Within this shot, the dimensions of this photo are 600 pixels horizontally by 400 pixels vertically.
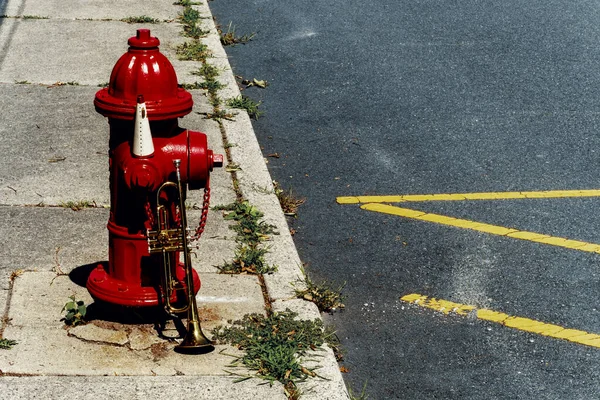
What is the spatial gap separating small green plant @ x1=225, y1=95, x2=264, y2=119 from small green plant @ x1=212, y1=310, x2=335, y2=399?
2962 millimetres

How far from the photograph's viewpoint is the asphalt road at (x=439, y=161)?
4.17 metres

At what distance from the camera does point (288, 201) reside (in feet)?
18.1

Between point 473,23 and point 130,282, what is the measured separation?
646cm

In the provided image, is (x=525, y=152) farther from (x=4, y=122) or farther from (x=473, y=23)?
(x=4, y=122)

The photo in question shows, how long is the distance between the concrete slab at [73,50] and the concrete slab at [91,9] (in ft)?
0.81

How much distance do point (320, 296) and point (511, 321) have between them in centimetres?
101

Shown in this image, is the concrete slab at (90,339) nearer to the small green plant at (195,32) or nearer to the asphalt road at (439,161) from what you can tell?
the asphalt road at (439,161)

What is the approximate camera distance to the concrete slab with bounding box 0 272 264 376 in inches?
145

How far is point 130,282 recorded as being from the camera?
13.0 ft

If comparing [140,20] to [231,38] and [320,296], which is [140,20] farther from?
[320,296]

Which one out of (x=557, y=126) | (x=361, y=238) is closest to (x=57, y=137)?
(x=361, y=238)

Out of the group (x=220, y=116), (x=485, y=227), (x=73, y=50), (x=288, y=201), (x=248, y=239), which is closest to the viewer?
(x=248, y=239)

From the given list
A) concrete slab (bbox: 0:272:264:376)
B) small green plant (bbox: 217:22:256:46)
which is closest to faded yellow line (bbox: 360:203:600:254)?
concrete slab (bbox: 0:272:264:376)

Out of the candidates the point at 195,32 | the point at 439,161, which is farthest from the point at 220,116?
the point at 195,32
